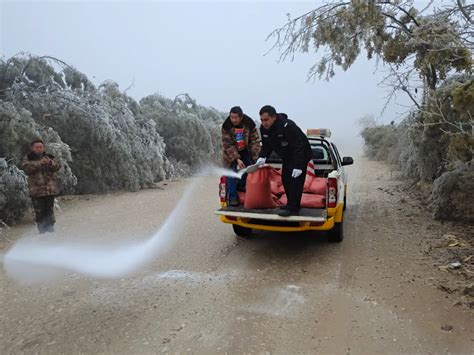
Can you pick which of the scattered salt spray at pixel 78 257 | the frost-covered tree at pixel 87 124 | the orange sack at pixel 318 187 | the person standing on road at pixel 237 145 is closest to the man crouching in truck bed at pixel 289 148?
the person standing on road at pixel 237 145

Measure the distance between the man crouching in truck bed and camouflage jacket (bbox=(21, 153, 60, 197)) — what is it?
3656 millimetres

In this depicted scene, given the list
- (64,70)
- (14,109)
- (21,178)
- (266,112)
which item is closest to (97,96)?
(64,70)

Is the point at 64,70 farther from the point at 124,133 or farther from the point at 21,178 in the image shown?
the point at 21,178

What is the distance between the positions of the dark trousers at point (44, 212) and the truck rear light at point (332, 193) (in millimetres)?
4646

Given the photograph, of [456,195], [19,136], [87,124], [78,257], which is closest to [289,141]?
[78,257]

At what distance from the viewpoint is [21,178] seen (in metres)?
7.52

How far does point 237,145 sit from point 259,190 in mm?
991

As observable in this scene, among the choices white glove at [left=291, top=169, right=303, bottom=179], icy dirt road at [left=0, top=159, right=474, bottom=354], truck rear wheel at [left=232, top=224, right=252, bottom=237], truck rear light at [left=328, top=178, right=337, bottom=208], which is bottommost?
icy dirt road at [left=0, top=159, right=474, bottom=354]

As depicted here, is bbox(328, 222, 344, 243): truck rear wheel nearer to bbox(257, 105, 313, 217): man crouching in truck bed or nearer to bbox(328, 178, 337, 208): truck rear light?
bbox(328, 178, 337, 208): truck rear light

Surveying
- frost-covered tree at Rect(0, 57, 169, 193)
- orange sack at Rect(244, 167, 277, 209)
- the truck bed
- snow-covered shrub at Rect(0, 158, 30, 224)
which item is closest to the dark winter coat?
orange sack at Rect(244, 167, 277, 209)

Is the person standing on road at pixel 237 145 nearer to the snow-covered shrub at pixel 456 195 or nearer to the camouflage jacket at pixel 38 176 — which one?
the camouflage jacket at pixel 38 176

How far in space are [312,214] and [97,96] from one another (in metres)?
8.79

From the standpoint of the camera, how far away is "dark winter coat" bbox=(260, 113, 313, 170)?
5.38 metres

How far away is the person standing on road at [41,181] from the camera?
260 inches
